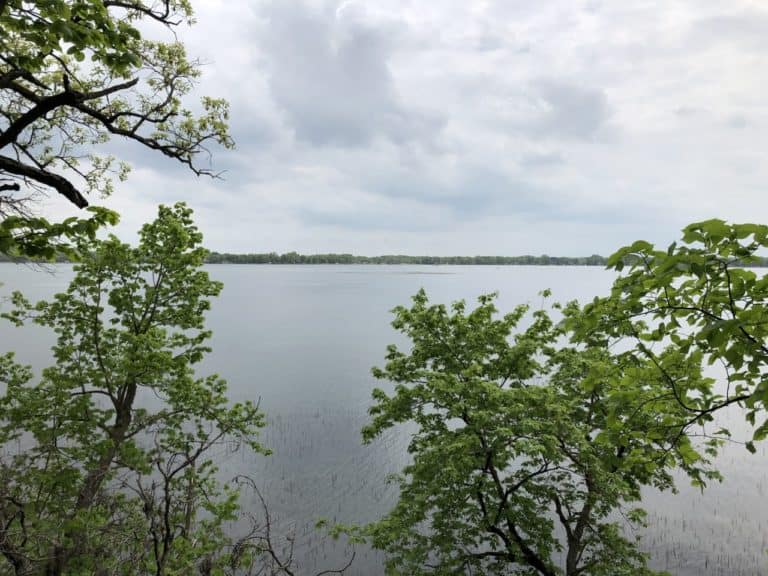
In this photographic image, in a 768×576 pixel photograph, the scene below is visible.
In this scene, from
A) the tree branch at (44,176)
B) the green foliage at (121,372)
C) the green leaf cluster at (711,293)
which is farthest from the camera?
the green foliage at (121,372)

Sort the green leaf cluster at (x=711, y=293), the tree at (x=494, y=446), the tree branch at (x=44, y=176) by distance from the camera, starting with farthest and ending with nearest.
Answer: the tree at (x=494, y=446), the tree branch at (x=44, y=176), the green leaf cluster at (x=711, y=293)

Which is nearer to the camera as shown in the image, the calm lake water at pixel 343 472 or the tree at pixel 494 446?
the tree at pixel 494 446

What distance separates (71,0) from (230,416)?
1011 centimetres

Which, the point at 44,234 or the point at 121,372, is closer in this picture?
the point at 44,234

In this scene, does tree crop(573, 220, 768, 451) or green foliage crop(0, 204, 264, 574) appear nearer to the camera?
tree crop(573, 220, 768, 451)

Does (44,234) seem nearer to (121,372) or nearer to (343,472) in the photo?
(121,372)

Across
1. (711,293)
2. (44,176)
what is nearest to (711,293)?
(711,293)

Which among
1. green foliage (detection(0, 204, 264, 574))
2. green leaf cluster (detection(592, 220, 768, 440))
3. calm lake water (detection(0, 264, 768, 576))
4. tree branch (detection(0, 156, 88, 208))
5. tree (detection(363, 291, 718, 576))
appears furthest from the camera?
calm lake water (detection(0, 264, 768, 576))

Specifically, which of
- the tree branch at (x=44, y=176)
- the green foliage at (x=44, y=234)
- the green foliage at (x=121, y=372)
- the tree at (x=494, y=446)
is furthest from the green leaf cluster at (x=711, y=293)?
the green foliage at (x=121, y=372)


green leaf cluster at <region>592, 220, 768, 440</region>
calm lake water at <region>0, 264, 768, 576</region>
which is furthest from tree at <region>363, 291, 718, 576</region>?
green leaf cluster at <region>592, 220, 768, 440</region>

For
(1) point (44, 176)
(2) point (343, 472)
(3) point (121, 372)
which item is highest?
(1) point (44, 176)

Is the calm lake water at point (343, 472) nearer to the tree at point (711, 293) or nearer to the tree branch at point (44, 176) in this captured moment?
the tree branch at point (44, 176)

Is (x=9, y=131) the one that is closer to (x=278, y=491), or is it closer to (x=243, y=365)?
(x=278, y=491)

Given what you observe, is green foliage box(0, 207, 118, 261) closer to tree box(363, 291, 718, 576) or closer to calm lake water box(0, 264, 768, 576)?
calm lake water box(0, 264, 768, 576)
